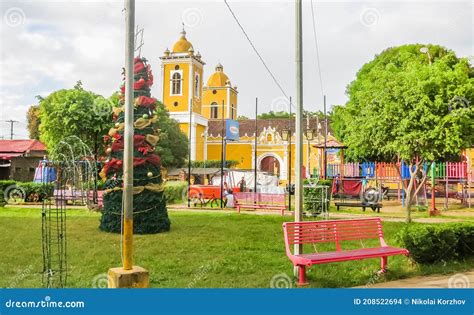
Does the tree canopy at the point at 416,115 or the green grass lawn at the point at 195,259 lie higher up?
the tree canopy at the point at 416,115

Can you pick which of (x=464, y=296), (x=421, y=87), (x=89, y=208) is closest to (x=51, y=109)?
(x=89, y=208)

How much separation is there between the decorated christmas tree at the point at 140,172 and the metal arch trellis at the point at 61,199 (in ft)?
3.49

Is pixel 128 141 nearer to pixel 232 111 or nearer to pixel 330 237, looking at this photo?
pixel 330 237

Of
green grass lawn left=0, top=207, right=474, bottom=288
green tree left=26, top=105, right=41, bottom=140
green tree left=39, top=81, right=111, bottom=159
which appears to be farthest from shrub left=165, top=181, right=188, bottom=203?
green tree left=26, top=105, right=41, bottom=140

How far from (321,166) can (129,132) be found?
64.0ft

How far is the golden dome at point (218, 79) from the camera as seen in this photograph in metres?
38.9

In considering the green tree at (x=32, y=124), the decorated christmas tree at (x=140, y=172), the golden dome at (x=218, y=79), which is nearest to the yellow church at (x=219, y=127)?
the golden dome at (x=218, y=79)

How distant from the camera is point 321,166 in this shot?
24.1m

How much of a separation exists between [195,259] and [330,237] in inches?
90.3

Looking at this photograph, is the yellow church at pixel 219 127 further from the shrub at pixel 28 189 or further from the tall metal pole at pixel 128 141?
the tall metal pole at pixel 128 141

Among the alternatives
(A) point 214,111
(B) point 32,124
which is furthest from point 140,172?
(A) point 214,111

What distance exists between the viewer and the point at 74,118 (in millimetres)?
23484

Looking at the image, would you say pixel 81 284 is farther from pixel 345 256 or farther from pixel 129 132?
pixel 345 256

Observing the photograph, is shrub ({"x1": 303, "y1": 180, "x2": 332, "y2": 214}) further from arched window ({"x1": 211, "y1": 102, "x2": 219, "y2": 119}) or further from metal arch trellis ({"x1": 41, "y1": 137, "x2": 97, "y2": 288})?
arched window ({"x1": 211, "y1": 102, "x2": 219, "y2": 119})
